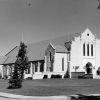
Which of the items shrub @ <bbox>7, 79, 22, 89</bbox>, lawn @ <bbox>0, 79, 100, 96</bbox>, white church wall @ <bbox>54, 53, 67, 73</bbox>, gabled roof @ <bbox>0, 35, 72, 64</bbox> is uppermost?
gabled roof @ <bbox>0, 35, 72, 64</bbox>

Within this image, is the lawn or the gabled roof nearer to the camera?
the lawn

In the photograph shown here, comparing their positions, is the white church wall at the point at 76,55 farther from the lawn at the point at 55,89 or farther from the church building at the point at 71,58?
the lawn at the point at 55,89

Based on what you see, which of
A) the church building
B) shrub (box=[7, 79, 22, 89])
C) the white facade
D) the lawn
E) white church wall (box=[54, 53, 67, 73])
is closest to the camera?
the lawn

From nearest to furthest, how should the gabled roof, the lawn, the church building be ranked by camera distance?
the lawn → the church building → the gabled roof

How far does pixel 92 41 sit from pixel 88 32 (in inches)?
113

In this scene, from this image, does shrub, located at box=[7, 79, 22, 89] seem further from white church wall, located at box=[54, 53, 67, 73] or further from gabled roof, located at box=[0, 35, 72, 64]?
gabled roof, located at box=[0, 35, 72, 64]

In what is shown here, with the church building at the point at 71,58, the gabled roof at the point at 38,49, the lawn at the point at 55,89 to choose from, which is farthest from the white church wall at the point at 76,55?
the lawn at the point at 55,89

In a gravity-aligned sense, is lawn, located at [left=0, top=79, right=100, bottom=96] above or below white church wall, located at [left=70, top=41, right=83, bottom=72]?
below

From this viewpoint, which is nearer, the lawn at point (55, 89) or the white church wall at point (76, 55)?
the lawn at point (55, 89)

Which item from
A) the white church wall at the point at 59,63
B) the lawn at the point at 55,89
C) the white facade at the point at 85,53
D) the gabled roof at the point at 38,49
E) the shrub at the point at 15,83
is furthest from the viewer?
the gabled roof at the point at 38,49

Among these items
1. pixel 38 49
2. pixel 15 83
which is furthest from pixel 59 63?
pixel 15 83

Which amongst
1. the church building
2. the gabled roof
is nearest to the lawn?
the church building

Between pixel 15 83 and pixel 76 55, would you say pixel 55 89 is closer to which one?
pixel 15 83

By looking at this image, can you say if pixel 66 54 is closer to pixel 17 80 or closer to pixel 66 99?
pixel 17 80
